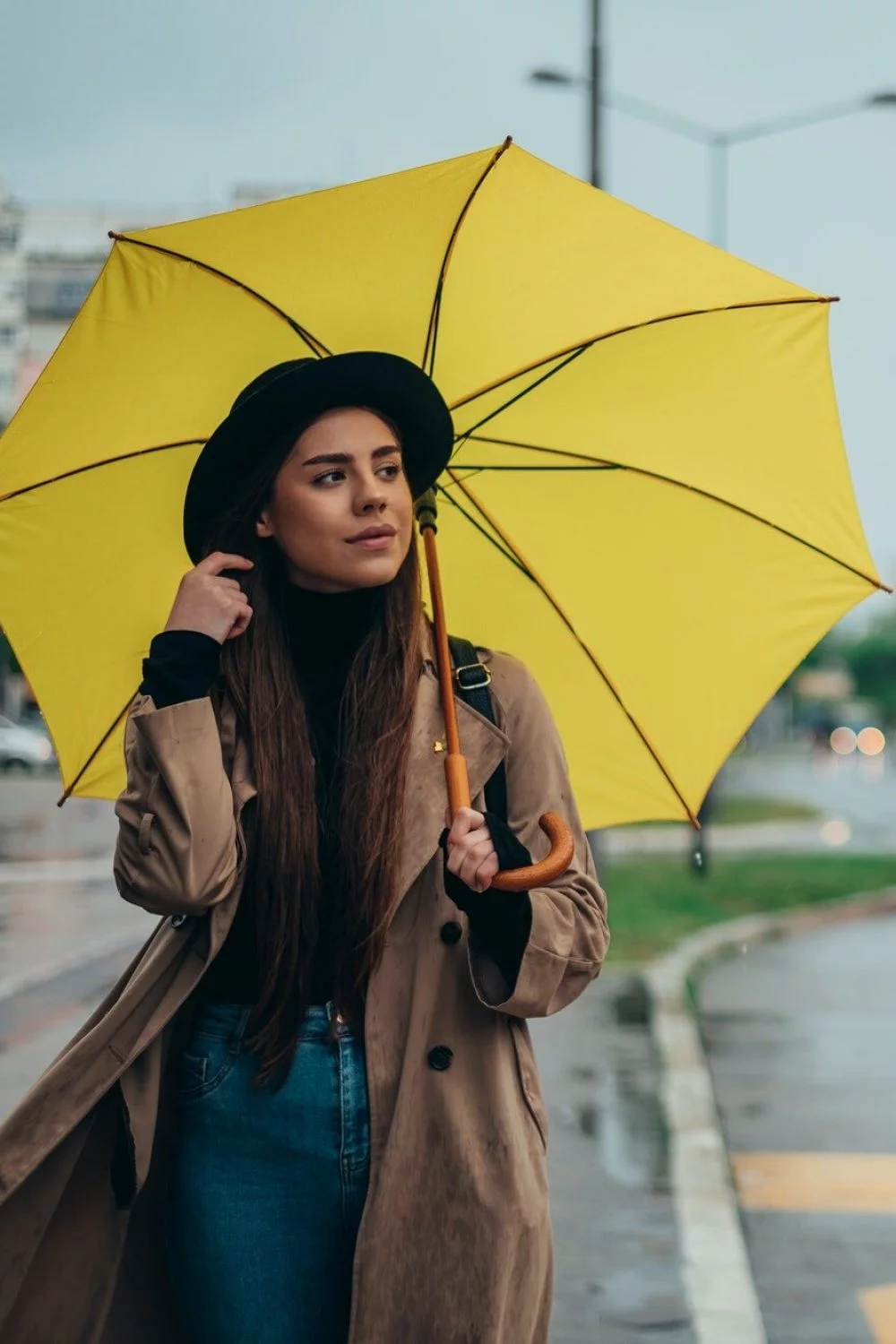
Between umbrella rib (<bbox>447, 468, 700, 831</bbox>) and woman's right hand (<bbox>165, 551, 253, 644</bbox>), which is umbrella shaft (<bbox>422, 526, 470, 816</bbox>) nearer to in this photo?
woman's right hand (<bbox>165, 551, 253, 644</bbox>)

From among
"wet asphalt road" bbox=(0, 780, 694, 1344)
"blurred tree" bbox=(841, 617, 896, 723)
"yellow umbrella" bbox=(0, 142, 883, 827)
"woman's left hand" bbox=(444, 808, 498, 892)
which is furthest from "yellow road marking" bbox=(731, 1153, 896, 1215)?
"blurred tree" bbox=(841, 617, 896, 723)

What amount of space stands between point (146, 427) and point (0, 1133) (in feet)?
3.74

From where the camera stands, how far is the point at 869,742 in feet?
302

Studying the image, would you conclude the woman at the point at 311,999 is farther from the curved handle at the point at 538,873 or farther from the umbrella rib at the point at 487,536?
the umbrella rib at the point at 487,536

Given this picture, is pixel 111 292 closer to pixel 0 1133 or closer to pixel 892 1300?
pixel 0 1133

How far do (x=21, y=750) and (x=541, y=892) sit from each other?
3861 cm

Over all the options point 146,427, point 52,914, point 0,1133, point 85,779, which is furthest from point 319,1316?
point 52,914

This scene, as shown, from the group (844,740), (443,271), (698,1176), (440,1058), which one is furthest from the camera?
(844,740)

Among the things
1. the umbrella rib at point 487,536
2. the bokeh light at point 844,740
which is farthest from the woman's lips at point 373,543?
the bokeh light at point 844,740

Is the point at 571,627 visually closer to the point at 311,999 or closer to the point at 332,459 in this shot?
the point at 332,459

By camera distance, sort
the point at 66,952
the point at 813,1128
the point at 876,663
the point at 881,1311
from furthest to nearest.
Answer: the point at 876,663 → the point at 66,952 → the point at 813,1128 → the point at 881,1311

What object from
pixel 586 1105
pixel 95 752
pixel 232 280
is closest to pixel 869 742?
pixel 586 1105

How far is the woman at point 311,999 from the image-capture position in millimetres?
2535

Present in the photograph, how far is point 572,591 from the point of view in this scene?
334 centimetres
